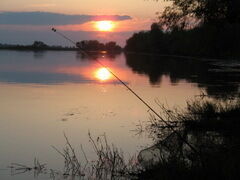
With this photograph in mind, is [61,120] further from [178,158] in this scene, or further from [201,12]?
[178,158]

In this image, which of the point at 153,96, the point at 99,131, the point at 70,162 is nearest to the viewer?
the point at 70,162

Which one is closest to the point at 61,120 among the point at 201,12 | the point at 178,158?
the point at 201,12

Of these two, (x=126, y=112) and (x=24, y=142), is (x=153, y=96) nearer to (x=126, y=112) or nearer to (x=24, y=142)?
(x=126, y=112)

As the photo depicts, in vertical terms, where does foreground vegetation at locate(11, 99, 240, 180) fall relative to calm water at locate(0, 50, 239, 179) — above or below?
above

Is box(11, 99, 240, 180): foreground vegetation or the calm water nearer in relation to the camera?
box(11, 99, 240, 180): foreground vegetation

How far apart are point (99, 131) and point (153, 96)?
1181cm

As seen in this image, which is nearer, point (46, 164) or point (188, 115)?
point (46, 164)

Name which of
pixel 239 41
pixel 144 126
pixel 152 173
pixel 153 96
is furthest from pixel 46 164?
pixel 239 41

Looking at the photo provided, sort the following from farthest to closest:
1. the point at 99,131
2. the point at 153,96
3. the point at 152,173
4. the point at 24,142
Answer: the point at 153,96, the point at 99,131, the point at 24,142, the point at 152,173

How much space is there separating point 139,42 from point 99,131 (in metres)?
151

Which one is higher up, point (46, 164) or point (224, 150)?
point (224, 150)

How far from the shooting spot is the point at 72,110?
66.3 ft

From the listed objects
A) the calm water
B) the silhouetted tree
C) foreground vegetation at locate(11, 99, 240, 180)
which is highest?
the silhouetted tree

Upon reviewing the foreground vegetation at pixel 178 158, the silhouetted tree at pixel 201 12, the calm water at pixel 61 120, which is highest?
the silhouetted tree at pixel 201 12
